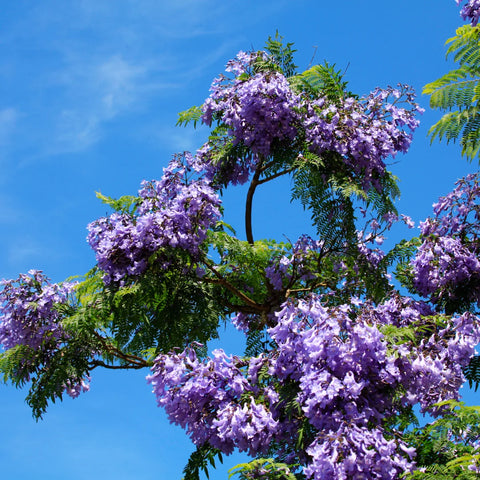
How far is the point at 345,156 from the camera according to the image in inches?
352

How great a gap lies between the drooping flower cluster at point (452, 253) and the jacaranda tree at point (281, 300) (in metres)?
0.02

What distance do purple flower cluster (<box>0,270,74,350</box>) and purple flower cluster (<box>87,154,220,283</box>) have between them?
1.17 metres

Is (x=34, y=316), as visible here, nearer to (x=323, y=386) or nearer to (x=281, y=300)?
(x=281, y=300)

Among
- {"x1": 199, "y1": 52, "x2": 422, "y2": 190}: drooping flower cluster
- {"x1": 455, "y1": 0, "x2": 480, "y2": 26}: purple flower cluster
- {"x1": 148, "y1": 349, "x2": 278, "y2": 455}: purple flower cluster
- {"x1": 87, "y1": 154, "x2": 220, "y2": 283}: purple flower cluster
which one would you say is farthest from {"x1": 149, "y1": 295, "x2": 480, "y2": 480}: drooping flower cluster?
{"x1": 455, "y1": 0, "x2": 480, "y2": 26}: purple flower cluster

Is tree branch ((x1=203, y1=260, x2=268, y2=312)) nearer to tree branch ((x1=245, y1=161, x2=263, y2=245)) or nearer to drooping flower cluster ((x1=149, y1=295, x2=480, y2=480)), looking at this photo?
tree branch ((x1=245, y1=161, x2=263, y2=245))

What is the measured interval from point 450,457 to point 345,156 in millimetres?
4071

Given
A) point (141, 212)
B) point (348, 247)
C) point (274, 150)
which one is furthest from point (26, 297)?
point (348, 247)

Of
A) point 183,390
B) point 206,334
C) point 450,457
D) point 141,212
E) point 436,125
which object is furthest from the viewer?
point 206,334

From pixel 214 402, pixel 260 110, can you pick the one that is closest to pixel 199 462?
pixel 214 402

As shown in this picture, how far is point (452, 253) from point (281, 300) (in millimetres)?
2308

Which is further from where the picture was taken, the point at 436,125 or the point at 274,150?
the point at 274,150

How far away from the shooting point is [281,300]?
30.5ft

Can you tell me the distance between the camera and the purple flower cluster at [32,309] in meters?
8.94

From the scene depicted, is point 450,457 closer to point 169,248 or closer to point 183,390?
point 183,390
